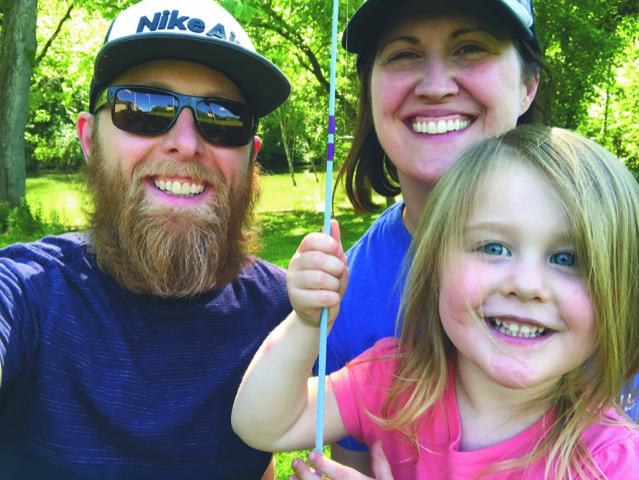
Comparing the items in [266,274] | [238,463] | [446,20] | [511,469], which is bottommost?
[238,463]

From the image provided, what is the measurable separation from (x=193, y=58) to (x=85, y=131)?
2.17 ft

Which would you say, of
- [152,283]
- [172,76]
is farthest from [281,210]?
[152,283]

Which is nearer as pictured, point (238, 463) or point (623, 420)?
point (623, 420)

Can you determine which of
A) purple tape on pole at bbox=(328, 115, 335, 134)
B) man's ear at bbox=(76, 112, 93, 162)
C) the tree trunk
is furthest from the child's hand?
the tree trunk

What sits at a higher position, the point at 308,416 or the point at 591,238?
the point at 591,238

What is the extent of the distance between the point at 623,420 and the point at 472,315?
0.57m

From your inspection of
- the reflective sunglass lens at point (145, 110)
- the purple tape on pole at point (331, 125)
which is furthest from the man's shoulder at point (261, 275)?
the purple tape on pole at point (331, 125)

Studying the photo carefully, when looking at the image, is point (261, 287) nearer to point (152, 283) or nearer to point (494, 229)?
point (152, 283)

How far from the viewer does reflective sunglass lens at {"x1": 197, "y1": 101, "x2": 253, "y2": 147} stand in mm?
2189

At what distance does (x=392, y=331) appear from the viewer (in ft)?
6.59

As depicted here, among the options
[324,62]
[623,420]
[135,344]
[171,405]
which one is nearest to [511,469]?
[623,420]

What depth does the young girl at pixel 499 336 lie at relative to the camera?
1444 millimetres

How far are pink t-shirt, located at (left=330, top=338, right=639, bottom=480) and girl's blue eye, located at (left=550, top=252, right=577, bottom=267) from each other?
476 mm

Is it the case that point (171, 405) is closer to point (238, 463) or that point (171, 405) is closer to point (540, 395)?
point (238, 463)
